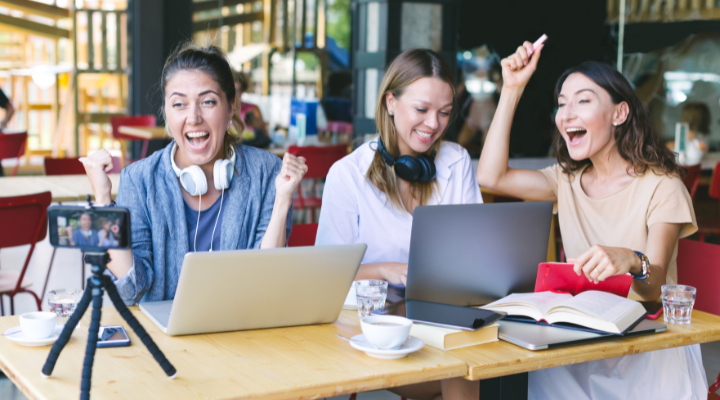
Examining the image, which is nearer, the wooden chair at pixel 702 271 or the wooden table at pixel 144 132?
the wooden chair at pixel 702 271

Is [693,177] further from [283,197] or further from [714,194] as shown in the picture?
[283,197]

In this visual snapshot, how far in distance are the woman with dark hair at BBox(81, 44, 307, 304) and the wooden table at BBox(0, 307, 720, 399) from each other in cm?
35

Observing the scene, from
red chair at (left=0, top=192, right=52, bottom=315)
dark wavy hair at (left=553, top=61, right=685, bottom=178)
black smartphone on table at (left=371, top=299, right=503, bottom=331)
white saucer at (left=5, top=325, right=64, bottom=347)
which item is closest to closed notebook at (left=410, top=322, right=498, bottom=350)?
black smartphone on table at (left=371, top=299, right=503, bottom=331)

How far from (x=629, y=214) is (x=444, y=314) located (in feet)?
2.70

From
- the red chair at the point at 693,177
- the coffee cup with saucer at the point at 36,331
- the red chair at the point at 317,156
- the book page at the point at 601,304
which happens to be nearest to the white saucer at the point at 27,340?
the coffee cup with saucer at the point at 36,331

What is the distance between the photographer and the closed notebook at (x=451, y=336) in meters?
1.32

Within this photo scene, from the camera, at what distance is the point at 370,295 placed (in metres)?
1.54

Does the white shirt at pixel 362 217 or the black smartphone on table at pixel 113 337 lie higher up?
the white shirt at pixel 362 217

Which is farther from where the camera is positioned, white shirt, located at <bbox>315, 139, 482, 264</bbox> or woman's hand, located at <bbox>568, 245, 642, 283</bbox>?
white shirt, located at <bbox>315, 139, 482, 264</bbox>

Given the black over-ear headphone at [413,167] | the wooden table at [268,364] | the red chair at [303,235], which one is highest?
the black over-ear headphone at [413,167]

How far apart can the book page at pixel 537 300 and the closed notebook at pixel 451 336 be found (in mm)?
134

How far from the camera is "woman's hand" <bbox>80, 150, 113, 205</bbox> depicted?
156 centimetres

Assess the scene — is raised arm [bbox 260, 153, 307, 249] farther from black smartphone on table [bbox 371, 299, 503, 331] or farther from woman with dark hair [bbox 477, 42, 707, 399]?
woman with dark hair [bbox 477, 42, 707, 399]

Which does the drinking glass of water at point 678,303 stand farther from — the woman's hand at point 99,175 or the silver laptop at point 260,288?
the woman's hand at point 99,175
